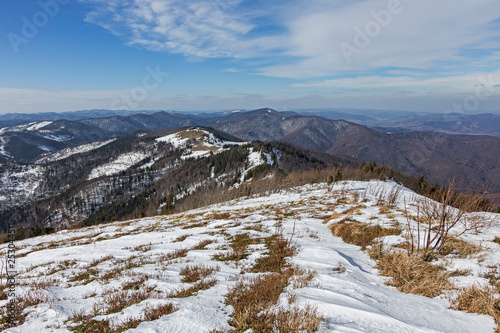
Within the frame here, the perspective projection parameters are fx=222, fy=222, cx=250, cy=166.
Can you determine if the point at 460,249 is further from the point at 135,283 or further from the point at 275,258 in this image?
the point at 135,283

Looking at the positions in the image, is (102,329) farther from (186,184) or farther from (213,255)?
(186,184)

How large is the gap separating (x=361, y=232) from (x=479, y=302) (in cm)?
718

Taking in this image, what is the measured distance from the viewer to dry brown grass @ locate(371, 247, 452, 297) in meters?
6.13

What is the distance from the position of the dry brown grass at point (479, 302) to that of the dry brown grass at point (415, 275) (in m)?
0.64

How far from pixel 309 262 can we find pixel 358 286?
7.39 ft

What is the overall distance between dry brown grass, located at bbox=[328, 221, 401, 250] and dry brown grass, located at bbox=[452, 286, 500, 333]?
16.2 ft

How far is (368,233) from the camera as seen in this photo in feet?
39.3

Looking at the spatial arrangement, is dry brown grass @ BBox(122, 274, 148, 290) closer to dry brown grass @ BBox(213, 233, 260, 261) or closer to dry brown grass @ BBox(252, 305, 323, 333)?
dry brown grass @ BBox(213, 233, 260, 261)

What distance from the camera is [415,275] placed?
666cm

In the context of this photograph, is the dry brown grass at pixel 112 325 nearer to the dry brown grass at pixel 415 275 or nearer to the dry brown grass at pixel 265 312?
the dry brown grass at pixel 265 312

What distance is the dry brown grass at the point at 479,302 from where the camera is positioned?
4.91 meters

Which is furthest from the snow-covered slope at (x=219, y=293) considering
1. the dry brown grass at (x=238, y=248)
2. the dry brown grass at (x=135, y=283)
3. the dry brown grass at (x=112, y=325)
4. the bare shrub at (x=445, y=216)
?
the bare shrub at (x=445, y=216)

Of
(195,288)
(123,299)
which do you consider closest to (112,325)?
(123,299)

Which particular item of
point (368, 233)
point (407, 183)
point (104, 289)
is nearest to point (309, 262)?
point (368, 233)
